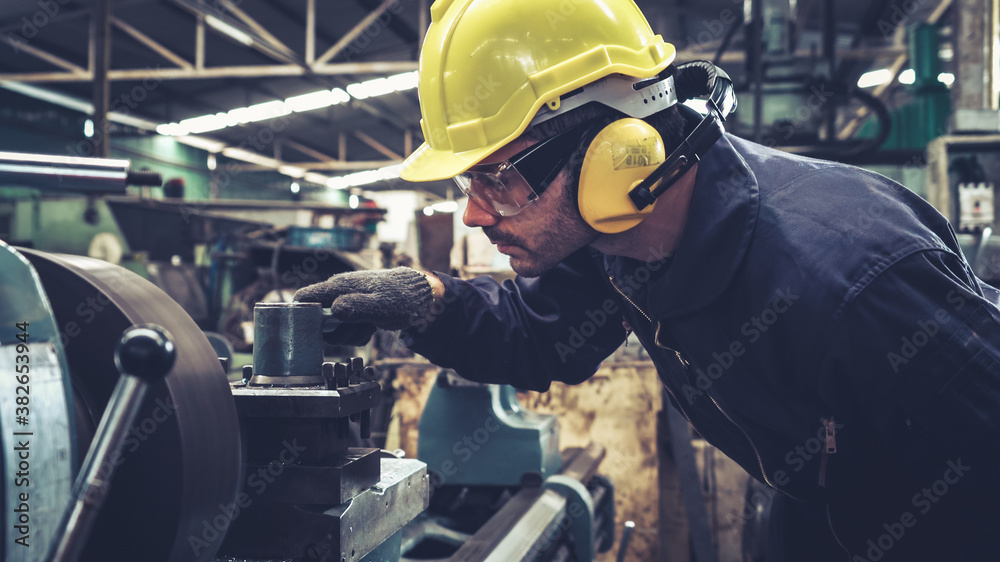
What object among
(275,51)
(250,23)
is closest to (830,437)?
(250,23)

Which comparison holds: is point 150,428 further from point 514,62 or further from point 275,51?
point 275,51

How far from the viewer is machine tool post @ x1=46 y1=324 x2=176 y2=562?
1.64ft

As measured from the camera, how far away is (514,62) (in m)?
1.01

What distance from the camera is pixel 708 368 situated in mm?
1040

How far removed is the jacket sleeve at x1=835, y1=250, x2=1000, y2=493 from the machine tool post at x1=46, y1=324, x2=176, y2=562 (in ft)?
2.47

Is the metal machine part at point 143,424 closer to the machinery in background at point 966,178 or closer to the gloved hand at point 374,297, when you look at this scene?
the gloved hand at point 374,297

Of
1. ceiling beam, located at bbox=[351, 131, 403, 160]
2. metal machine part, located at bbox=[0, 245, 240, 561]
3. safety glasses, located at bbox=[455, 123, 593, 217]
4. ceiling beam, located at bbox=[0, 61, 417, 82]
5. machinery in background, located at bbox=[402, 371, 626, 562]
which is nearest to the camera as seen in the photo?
metal machine part, located at bbox=[0, 245, 240, 561]

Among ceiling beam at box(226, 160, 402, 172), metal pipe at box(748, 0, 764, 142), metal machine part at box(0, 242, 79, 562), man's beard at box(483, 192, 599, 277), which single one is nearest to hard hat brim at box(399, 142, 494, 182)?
man's beard at box(483, 192, 599, 277)

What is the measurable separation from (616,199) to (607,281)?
13.6 inches

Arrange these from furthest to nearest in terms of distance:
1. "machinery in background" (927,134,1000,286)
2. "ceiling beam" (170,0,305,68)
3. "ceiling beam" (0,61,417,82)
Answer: "ceiling beam" (0,61,417,82)
"ceiling beam" (170,0,305,68)
"machinery in background" (927,134,1000,286)

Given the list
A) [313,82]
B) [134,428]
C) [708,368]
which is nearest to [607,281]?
[708,368]

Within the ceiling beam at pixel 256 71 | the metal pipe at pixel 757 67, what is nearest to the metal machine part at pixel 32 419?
the metal pipe at pixel 757 67

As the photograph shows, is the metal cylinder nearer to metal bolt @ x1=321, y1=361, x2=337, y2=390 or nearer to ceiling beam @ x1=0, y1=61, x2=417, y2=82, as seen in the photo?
metal bolt @ x1=321, y1=361, x2=337, y2=390
